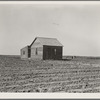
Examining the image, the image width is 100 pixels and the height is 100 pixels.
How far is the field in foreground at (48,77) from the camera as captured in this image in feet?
17.2

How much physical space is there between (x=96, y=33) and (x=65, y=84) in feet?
4.24

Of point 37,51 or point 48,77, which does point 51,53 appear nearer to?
point 37,51

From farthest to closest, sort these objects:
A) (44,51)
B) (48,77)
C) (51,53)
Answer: (51,53) < (44,51) < (48,77)

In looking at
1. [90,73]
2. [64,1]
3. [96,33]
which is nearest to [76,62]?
[90,73]

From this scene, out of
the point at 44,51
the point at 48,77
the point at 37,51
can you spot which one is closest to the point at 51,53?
the point at 44,51

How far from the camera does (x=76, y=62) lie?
667cm

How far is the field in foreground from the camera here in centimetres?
523

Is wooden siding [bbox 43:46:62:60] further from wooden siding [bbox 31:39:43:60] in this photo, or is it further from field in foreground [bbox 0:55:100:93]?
field in foreground [bbox 0:55:100:93]

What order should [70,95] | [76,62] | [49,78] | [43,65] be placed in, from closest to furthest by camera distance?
[70,95], [49,78], [43,65], [76,62]

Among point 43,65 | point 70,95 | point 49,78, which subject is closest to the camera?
point 70,95

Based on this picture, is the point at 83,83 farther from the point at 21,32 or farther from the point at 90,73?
the point at 21,32

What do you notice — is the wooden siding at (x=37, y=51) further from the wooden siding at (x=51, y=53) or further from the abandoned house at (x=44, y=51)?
the wooden siding at (x=51, y=53)

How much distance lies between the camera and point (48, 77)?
554 cm

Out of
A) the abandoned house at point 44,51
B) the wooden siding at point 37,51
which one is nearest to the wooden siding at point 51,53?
the abandoned house at point 44,51
